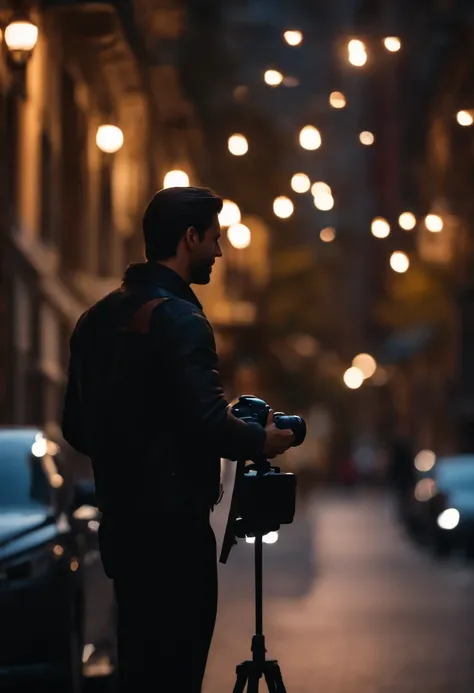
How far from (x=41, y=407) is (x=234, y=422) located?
2068cm

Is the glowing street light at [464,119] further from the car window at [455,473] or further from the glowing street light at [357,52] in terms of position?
the car window at [455,473]

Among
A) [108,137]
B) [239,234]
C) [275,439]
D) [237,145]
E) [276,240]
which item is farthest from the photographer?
[276,240]

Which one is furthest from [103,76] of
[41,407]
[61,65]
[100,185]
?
[41,407]

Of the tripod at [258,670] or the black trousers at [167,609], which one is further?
the tripod at [258,670]

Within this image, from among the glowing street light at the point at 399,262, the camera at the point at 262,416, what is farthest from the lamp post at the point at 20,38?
the camera at the point at 262,416

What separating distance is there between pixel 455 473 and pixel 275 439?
80.7ft

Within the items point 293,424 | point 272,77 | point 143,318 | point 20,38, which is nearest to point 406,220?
point 272,77

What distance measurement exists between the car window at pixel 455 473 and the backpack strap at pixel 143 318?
78.5ft

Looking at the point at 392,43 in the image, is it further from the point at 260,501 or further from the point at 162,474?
the point at 162,474

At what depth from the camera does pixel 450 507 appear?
28469 mm

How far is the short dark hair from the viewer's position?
570 centimetres

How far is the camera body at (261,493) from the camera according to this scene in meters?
5.65

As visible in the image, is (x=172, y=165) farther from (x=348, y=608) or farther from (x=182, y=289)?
(x=182, y=289)

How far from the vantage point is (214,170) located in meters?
53.9
